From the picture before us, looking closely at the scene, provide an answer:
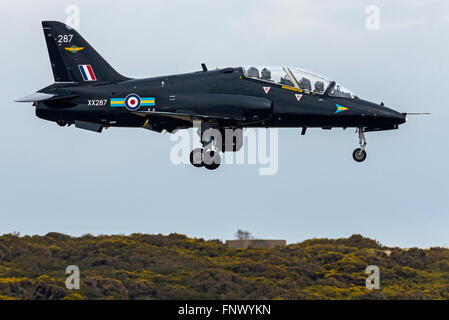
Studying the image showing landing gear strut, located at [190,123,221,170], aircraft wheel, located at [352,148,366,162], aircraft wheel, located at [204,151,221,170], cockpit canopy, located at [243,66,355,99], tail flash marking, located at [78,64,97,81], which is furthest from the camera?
tail flash marking, located at [78,64,97,81]

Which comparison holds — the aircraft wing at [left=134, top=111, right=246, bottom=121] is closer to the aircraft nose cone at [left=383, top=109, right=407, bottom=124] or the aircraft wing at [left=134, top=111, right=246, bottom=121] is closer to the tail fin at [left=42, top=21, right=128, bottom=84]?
the tail fin at [left=42, top=21, right=128, bottom=84]

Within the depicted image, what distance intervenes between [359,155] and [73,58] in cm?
1398

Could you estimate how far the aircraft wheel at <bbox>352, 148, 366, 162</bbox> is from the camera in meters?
50.6

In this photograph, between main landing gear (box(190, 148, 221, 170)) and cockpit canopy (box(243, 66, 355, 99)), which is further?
main landing gear (box(190, 148, 221, 170))

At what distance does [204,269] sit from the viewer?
55.3 meters

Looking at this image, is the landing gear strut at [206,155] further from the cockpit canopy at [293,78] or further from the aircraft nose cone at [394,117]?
the aircraft nose cone at [394,117]

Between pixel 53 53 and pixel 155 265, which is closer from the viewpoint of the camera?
pixel 53 53

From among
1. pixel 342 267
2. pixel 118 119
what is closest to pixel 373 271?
pixel 342 267

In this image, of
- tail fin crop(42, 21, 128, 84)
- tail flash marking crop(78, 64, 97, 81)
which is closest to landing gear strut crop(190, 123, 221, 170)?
tail fin crop(42, 21, 128, 84)

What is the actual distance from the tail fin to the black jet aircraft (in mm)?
949
